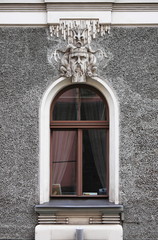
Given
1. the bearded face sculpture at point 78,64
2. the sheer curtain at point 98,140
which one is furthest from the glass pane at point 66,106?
the bearded face sculpture at point 78,64

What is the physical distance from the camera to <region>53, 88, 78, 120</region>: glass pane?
298 inches

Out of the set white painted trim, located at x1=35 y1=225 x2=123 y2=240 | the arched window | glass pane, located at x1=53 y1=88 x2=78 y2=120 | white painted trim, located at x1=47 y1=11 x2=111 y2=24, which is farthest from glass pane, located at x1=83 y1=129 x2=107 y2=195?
white painted trim, located at x1=47 y1=11 x2=111 y2=24

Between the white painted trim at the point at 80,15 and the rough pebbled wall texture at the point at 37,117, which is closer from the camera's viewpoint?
the rough pebbled wall texture at the point at 37,117

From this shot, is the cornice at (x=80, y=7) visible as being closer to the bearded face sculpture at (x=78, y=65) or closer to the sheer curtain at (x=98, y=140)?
the bearded face sculpture at (x=78, y=65)

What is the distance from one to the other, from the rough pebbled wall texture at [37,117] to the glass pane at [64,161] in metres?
0.46

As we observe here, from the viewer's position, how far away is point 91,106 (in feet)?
24.9

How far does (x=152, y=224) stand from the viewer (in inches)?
281

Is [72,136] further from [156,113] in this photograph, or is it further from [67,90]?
[156,113]

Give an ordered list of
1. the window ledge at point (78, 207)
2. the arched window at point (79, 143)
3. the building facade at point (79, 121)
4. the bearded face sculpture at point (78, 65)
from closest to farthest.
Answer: the window ledge at point (78, 207)
the building facade at point (79, 121)
the bearded face sculpture at point (78, 65)
the arched window at point (79, 143)

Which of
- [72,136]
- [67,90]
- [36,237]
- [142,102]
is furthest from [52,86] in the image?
[36,237]

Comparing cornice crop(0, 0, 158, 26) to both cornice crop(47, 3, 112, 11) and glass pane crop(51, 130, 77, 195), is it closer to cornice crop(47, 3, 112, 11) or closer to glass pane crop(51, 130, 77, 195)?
cornice crop(47, 3, 112, 11)

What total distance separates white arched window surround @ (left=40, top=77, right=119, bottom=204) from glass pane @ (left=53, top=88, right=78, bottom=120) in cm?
23

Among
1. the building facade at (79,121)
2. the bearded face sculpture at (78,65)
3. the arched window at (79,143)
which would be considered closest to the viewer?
the building facade at (79,121)

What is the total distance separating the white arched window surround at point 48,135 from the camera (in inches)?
284
